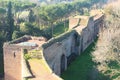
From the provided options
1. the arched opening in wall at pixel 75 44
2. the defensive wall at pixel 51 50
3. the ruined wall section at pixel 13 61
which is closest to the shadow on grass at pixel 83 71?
the defensive wall at pixel 51 50

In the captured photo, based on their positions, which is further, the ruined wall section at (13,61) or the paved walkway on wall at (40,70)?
the ruined wall section at (13,61)

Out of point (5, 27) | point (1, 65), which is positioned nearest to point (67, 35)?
point (1, 65)

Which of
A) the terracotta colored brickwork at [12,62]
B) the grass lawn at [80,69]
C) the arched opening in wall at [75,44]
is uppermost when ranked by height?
the terracotta colored brickwork at [12,62]

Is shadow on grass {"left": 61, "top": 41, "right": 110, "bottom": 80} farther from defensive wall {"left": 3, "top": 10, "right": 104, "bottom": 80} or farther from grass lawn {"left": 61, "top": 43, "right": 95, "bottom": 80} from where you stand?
defensive wall {"left": 3, "top": 10, "right": 104, "bottom": 80}

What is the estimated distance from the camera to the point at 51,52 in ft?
75.5

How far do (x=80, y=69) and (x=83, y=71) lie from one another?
847mm

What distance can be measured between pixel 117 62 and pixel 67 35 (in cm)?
594

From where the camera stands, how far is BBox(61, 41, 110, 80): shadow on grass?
2378 centimetres

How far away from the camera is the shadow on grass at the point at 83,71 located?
23.8 m

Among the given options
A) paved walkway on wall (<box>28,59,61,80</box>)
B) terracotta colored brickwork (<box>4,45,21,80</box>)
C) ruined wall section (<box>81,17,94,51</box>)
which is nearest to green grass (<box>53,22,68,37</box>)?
ruined wall section (<box>81,17,94,51</box>)

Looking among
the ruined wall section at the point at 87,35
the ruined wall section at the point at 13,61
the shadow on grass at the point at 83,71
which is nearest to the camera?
the ruined wall section at the point at 13,61

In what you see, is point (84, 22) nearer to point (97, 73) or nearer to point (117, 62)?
point (117, 62)

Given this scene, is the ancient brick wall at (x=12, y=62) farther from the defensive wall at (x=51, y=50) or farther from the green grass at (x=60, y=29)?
the green grass at (x=60, y=29)

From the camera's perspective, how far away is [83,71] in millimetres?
26766
